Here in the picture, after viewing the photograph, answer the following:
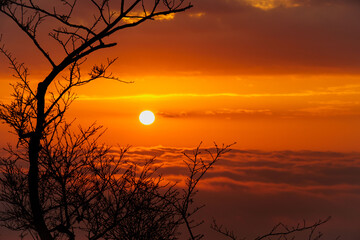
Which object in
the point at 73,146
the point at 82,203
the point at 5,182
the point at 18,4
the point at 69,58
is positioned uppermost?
the point at 18,4

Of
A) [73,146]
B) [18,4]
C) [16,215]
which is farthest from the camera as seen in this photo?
[73,146]

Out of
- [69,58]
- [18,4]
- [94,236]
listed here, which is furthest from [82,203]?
[18,4]

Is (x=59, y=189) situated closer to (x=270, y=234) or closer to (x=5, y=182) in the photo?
(x=5, y=182)

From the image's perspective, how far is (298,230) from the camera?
35.1ft

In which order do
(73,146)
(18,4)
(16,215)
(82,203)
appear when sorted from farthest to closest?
(73,146) < (16,215) < (82,203) < (18,4)

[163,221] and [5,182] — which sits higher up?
[5,182]

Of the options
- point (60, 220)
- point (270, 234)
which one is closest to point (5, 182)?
point (60, 220)

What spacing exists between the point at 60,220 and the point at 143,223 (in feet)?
10.3

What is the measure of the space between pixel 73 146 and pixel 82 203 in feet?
9.90

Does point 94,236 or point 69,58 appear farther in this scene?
point 94,236

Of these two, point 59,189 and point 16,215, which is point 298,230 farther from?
point 16,215

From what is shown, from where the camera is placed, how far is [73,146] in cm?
1752

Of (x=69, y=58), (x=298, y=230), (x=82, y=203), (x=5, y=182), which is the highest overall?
(x=69, y=58)

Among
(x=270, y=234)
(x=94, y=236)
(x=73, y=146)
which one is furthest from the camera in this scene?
(x=73, y=146)
